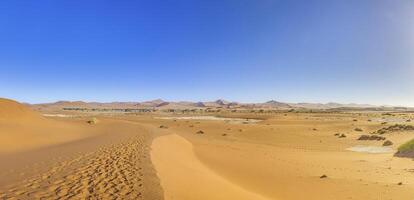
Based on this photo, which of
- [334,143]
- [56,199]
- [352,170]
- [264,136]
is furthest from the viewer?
[264,136]

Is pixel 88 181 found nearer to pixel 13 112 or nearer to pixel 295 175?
pixel 295 175

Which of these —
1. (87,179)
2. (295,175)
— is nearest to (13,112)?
(87,179)

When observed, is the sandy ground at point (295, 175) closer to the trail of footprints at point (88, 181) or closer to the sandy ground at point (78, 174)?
the sandy ground at point (78, 174)

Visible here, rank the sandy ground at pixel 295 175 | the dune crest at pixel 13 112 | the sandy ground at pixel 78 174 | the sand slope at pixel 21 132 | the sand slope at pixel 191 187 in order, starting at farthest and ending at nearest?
1. the dune crest at pixel 13 112
2. the sand slope at pixel 21 132
3. the sandy ground at pixel 295 175
4. the sandy ground at pixel 78 174
5. the sand slope at pixel 191 187

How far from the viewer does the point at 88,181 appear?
→ 12164mm

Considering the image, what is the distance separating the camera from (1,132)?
89.9ft

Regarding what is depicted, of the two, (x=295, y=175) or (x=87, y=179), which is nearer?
(x=87, y=179)

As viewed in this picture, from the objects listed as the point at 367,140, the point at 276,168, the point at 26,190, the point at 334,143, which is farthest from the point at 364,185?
the point at 367,140

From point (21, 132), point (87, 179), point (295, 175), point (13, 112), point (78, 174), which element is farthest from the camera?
point (13, 112)

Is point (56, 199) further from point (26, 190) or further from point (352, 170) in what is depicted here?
point (352, 170)

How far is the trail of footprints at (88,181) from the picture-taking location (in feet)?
34.1

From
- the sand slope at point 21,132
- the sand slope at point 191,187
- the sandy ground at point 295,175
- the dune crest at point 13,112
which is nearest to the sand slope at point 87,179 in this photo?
the sand slope at point 191,187

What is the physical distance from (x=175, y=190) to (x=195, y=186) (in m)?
1.22

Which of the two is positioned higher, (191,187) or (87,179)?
(87,179)
